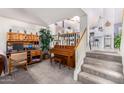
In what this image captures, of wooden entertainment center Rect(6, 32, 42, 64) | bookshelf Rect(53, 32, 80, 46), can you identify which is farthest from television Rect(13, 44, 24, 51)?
bookshelf Rect(53, 32, 80, 46)

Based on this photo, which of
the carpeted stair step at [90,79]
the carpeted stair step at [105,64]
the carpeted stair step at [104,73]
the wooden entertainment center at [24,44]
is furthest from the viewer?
the wooden entertainment center at [24,44]

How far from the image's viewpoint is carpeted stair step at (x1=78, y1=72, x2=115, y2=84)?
91.0 inches

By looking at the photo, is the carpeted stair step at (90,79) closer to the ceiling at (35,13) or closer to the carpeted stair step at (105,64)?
the carpeted stair step at (105,64)

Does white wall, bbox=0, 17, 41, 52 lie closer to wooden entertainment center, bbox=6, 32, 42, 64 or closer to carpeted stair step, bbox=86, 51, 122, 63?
wooden entertainment center, bbox=6, 32, 42, 64

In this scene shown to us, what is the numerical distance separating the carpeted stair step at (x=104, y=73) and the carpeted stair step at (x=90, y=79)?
0.10 meters

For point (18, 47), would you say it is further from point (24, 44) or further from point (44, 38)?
point (44, 38)

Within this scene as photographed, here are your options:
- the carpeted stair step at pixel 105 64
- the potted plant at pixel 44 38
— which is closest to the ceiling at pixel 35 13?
the potted plant at pixel 44 38

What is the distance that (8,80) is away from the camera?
2891 millimetres

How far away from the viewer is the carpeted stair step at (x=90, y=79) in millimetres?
2311

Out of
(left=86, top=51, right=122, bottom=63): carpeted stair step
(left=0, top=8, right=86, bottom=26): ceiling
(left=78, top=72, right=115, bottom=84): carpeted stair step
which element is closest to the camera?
(left=78, top=72, right=115, bottom=84): carpeted stair step

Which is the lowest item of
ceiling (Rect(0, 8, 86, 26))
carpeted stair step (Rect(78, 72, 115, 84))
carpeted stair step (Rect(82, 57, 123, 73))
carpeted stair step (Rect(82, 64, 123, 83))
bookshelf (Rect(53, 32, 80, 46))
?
carpeted stair step (Rect(78, 72, 115, 84))

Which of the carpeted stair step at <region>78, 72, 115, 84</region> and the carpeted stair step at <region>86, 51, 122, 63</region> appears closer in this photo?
the carpeted stair step at <region>78, 72, 115, 84</region>
